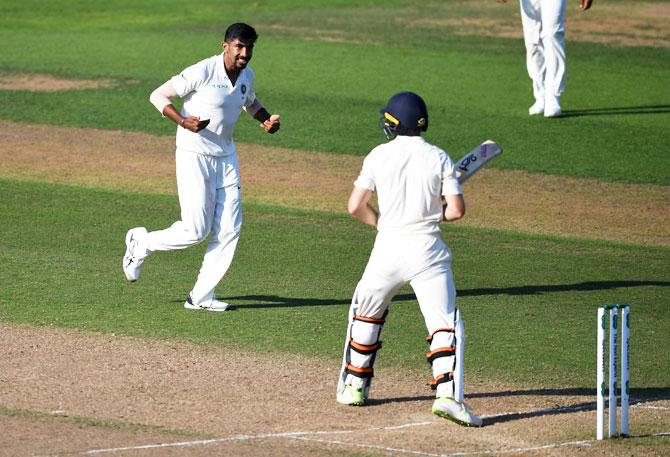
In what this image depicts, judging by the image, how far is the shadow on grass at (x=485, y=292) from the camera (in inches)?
504

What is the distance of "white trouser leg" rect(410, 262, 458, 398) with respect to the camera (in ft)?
30.2

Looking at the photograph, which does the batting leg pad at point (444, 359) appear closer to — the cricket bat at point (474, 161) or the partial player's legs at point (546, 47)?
the cricket bat at point (474, 161)

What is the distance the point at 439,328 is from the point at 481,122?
44.3 feet

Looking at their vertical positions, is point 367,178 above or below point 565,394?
above

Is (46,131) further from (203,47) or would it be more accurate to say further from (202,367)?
(202,367)

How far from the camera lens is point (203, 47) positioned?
89.1ft

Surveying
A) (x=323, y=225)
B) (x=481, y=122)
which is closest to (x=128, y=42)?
(x=481, y=122)

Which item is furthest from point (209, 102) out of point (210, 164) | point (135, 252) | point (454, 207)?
point (454, 207)

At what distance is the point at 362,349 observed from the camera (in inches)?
376

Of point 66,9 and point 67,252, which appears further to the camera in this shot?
point 66,9

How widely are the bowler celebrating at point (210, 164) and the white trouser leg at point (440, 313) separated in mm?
3424

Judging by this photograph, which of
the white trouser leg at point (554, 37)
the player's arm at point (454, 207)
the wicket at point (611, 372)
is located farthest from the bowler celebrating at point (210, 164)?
the white trouser leg at point (554, 37)

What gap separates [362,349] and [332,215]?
763cm

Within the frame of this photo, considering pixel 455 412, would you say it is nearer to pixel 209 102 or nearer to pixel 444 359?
pixel 444 359
